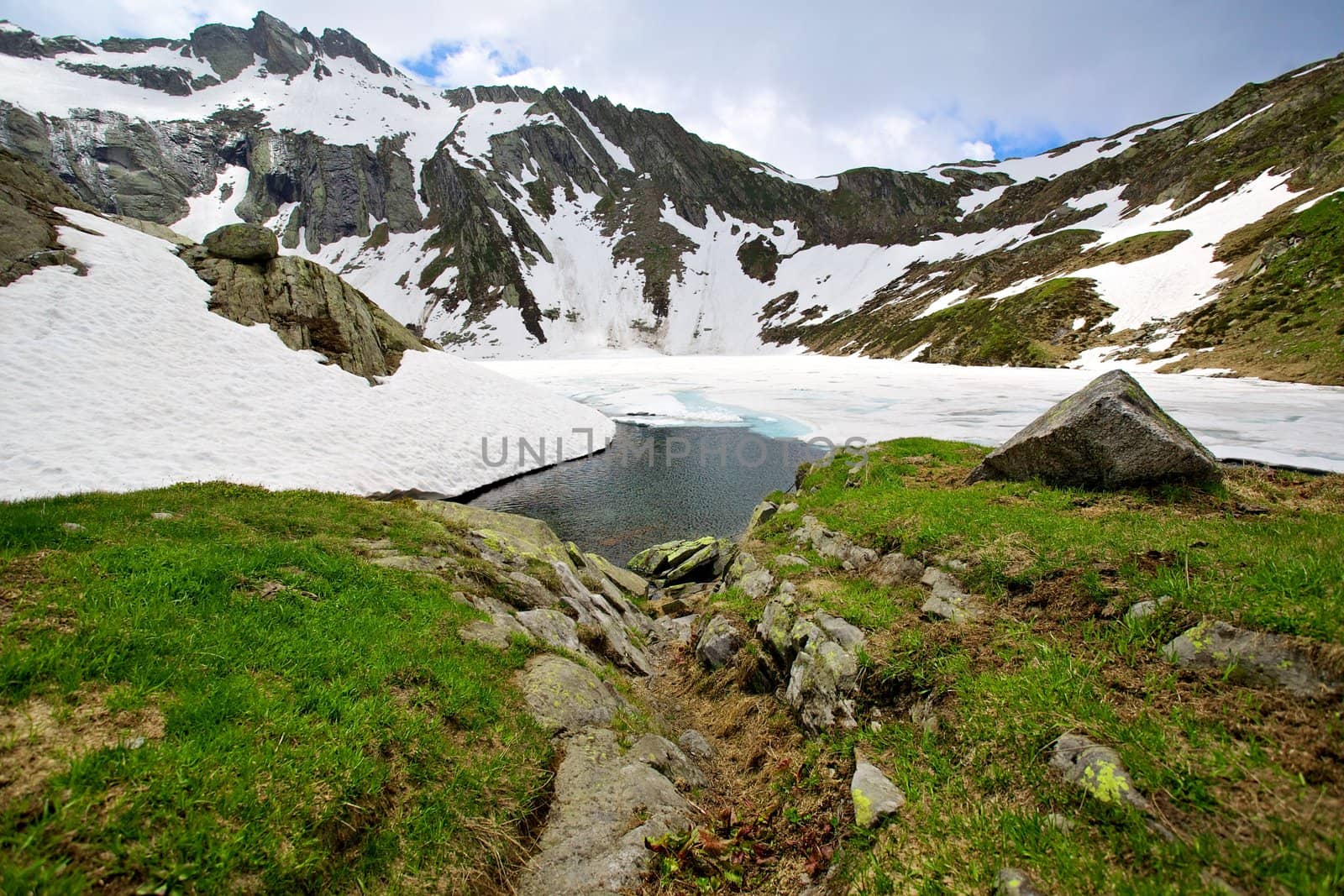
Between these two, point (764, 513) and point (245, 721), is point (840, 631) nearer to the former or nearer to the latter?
point (245, 721)

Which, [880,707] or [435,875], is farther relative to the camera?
[880,707]

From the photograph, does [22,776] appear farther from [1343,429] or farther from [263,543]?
[1343,429]

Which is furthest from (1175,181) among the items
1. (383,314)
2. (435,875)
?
(435,875)

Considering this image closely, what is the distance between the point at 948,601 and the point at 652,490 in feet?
60.7

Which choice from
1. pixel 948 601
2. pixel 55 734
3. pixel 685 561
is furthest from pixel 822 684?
pixel 685 561

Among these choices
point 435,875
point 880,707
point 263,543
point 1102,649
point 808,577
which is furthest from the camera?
point 808,577

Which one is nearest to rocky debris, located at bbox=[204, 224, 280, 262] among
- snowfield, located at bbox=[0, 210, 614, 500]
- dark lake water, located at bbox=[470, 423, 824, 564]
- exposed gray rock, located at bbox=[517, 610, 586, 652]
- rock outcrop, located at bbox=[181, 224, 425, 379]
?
rock outcrop, located at bbox=[181, 224, 425, 379]

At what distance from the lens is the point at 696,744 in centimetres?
716

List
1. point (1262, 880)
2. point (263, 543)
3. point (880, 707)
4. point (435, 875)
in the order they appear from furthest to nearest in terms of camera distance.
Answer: point (263, 543), point (880, 707), point (435, 875), point (1262, 880)

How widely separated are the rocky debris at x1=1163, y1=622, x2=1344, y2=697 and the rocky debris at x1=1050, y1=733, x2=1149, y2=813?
4.56 ft

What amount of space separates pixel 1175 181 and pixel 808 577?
159 m

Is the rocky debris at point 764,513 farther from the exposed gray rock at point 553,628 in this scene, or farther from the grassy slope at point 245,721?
the grassy slope at point 245,721

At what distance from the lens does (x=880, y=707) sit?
5.95 meters

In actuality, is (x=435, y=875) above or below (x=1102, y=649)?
below
